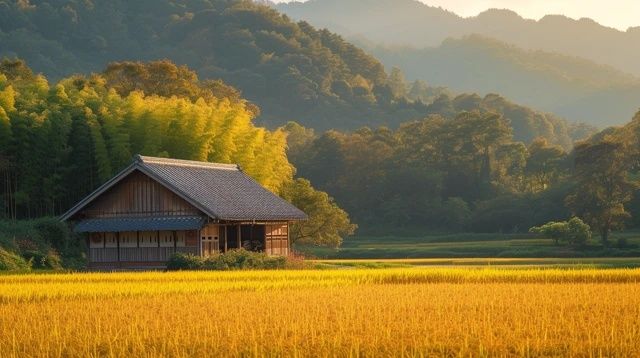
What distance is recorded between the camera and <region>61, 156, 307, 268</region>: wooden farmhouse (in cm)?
3544

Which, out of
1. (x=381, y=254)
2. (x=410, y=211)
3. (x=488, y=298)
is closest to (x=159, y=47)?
(x=410, y=211)

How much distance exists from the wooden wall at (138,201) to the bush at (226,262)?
2.75m

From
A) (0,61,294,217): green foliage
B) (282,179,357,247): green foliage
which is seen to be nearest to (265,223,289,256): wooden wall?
(0,61,294,217): green foliage

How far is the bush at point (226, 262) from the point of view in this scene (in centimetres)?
3288

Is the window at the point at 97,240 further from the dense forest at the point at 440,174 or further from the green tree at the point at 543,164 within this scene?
the green tree at the point at 543,164

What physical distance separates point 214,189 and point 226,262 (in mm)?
4884

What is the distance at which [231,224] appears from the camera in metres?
37.5

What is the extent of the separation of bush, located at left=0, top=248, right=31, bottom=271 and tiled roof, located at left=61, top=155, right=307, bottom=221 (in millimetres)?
3827

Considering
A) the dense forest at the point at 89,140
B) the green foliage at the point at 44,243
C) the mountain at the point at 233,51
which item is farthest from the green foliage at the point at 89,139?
the mountain at the point at 233,51

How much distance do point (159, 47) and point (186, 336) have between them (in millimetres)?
132005

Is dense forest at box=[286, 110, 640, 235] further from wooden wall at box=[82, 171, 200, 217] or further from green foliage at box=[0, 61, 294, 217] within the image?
wooden wall at box=[82, 171, 200, 217]

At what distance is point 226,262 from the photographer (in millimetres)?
33188

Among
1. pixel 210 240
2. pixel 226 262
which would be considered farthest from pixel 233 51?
pixel 226 262

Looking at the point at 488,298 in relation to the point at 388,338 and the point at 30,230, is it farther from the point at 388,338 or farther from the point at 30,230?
the point at 30,230
